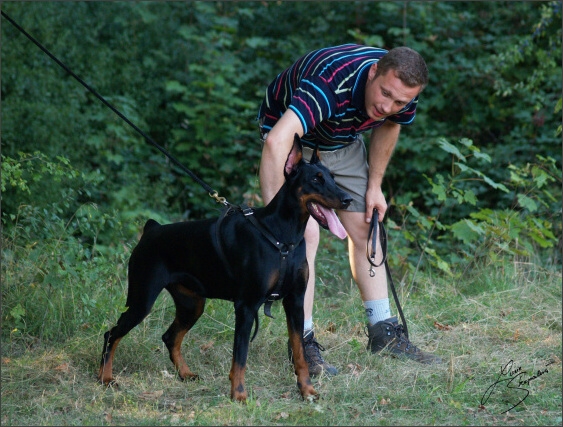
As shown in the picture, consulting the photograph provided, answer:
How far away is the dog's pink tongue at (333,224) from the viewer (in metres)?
3.51

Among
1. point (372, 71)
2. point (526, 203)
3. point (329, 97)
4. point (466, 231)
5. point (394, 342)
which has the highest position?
point (372, 71)

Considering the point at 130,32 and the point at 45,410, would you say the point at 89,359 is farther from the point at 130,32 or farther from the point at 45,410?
the point at 130,32

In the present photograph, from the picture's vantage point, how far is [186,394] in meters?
3.91

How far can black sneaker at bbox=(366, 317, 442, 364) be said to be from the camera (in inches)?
177

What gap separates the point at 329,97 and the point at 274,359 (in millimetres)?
1599

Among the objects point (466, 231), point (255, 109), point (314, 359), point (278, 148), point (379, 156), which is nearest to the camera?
point (278, 148)

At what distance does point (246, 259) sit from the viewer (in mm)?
3686

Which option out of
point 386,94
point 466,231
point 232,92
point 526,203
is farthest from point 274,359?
point 232,92

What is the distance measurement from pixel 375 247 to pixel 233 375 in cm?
133

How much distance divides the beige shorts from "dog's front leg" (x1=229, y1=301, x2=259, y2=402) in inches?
45.6

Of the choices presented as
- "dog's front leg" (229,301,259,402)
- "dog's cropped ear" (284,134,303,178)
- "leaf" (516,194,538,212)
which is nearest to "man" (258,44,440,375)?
"dog's cropped ear" (284,134,303,178)

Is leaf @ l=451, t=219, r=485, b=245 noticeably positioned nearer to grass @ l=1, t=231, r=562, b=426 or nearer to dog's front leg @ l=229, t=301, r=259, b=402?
grass @ l=1, t=231, r=562, b=426

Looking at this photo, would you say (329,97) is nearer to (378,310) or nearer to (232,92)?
(378,310)

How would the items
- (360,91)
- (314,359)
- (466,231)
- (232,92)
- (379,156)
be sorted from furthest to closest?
(232,92) → (466,231) → (379,156) → (314,359) → (360,91)
